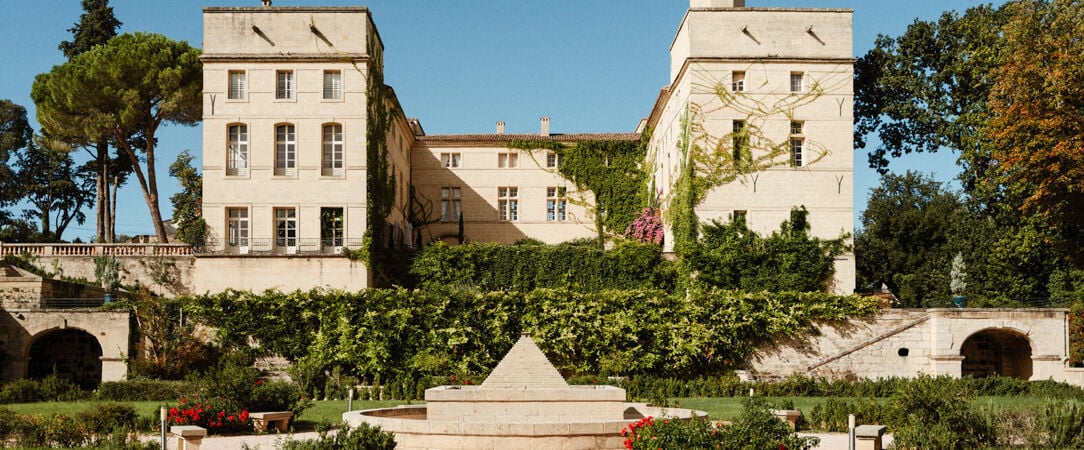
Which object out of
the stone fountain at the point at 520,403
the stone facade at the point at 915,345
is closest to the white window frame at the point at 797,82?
the stone facade at the point at 915,345

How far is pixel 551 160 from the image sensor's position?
4803 centimetres

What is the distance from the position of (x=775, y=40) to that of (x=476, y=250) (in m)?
12.8

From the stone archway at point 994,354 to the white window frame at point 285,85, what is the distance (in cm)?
2397

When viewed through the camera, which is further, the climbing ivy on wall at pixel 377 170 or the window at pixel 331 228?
the climbing ivy on wall at pixel 377 170

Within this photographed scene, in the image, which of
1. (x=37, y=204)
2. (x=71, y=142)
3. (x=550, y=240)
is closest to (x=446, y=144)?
(x=550, y=240)

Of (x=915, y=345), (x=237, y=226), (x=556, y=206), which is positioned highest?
(x=556, y=206)

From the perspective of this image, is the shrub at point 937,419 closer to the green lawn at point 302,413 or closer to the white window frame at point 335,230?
the green lawn at point 302,413

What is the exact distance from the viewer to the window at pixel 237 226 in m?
35.1

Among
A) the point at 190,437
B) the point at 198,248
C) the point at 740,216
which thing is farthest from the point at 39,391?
the point at 740,216

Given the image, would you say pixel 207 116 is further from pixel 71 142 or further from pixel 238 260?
pixel 71 142

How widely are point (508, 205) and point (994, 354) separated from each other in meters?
22.3

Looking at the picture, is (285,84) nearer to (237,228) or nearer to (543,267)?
(237,228)

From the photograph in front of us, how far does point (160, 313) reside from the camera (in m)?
31.1

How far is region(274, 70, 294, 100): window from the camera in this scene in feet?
116
